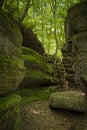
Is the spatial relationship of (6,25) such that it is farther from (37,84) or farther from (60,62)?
(60,62)

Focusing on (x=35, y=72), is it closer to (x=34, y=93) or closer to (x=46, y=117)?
(x=34, y=93)

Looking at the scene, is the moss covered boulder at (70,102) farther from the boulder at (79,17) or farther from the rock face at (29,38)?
the rock face at (29,38)

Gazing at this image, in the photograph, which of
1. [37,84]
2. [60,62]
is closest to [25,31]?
[37,84]

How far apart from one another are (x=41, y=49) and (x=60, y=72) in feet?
6.26

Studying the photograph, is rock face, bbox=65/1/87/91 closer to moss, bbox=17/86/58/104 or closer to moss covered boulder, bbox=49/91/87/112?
moss covered boulder, bbox=49/91/87/112

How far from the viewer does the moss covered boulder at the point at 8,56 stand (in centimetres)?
394

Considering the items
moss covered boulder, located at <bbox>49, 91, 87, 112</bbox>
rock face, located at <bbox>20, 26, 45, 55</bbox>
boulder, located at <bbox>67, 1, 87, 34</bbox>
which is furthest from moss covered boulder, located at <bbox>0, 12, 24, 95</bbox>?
rock face, located at <bbox>20, 26, 45, 55</bbox>

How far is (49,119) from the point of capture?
591 cm

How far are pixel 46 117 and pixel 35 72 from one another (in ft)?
9.14

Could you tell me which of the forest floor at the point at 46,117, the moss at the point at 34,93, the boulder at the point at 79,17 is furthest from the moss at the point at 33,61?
the boulder at the point at 79,17

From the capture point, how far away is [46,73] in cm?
925

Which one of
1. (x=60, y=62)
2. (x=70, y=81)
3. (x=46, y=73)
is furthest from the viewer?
(x=60, y=62)

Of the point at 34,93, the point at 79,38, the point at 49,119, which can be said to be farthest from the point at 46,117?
the point at 79,38

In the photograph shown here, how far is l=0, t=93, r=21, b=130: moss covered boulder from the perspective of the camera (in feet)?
12.3
